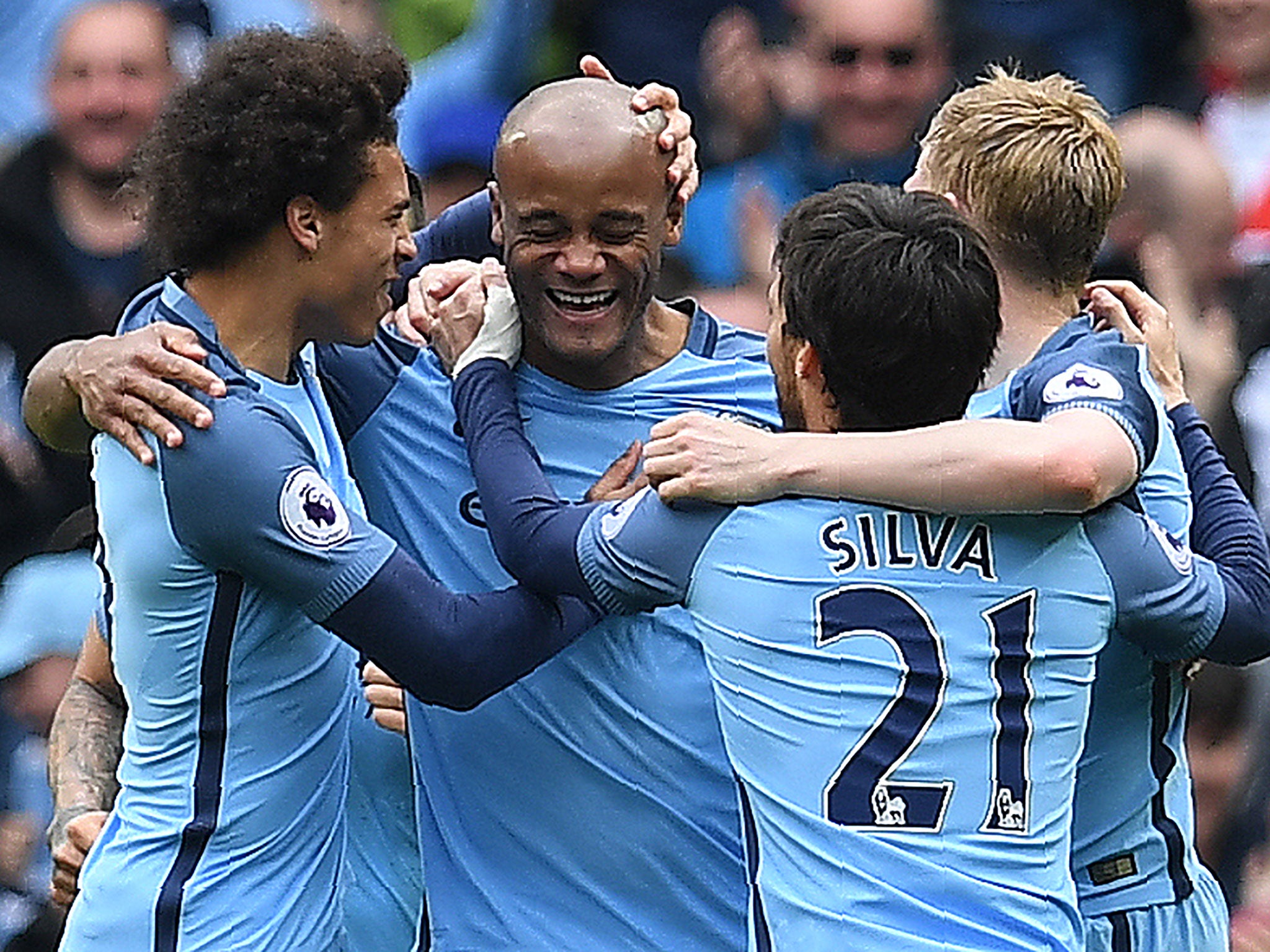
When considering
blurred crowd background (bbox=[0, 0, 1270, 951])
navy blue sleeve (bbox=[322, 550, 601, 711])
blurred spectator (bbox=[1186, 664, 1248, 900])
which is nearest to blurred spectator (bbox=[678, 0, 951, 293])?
blurred crowd background (bbox=[0, 0, 1270, 951])

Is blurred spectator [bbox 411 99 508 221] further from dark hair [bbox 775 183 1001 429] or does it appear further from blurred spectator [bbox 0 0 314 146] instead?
dark hair [bbox 775 183 1001 429]

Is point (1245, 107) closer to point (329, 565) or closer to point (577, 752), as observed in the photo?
point (577, 752)

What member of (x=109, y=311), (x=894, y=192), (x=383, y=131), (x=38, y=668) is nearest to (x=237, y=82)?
(x=383, y=131)

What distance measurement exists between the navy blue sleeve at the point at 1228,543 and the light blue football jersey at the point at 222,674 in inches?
48.9

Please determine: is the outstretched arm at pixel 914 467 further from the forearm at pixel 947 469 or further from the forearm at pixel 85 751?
the forearm at pixel 85 751

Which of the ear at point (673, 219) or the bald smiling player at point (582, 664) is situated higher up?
the ear at point (673, 219)

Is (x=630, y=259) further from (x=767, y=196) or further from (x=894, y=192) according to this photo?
(x=767, y=196)

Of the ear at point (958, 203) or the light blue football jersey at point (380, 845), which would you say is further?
the light blue football jersey at point (380, 845)

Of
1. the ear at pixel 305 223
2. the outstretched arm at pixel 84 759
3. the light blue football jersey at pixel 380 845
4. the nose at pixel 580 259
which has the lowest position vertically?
the light blue football jersey at pixel 380 845

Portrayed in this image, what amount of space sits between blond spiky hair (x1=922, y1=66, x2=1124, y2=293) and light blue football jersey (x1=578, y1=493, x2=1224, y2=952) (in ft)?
2.25

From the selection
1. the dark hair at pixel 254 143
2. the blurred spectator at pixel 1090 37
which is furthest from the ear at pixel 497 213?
the blurred spectator at pixel 1090 37

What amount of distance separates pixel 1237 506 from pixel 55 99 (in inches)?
162

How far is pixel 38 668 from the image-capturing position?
238 inches

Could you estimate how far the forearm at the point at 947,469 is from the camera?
3154mm
